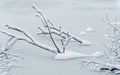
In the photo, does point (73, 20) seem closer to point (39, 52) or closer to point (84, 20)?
point (84, 20)

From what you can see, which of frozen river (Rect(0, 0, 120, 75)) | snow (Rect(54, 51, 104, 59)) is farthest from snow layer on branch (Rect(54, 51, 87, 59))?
frozen river (Rect(0, 0, 120, 75))

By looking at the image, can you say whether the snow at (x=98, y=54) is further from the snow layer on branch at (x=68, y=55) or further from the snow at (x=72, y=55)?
the snow layer on branch at (x=68, y=55)

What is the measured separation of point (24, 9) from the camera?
9445mm

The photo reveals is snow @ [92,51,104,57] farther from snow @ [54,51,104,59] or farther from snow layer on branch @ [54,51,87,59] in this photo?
snow layer on branch @ [54,51,87,59]

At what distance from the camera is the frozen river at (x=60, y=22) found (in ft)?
16.2

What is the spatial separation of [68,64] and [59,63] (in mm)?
135

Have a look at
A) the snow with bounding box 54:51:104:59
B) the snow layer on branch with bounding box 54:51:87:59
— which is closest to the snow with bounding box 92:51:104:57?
the snow with bounding box 54:51:104:59

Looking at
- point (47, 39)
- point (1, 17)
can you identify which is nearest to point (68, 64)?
point (47, 39)

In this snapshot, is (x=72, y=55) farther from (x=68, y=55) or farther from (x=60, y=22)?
(x=60, y=22)

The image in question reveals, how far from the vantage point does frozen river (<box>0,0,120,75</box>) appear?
16.2 feet

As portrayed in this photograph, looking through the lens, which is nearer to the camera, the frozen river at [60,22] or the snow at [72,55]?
the frozen river at [60,22]

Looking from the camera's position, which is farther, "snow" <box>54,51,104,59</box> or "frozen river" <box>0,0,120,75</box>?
"snow" <box>54,51,104,59</box>

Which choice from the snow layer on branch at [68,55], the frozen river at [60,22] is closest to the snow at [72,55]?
the snow layer on branch at [68,55]

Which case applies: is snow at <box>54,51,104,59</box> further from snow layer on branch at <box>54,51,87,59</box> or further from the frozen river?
the frozen river
